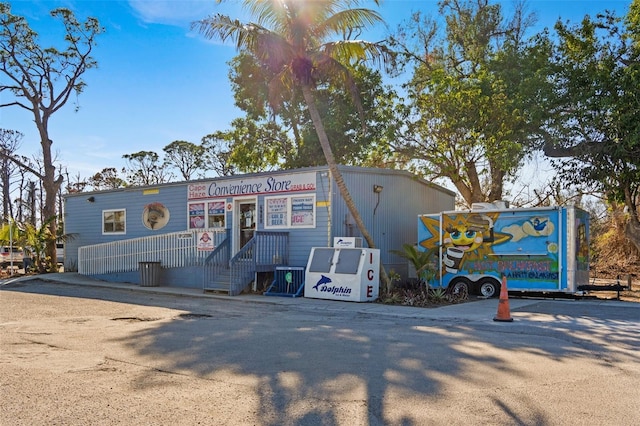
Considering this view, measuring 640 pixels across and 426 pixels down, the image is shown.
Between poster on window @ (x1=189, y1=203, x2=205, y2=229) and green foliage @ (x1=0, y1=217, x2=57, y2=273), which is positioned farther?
green foliage @ (x1=0, y1=217, x2=57, y2=273)

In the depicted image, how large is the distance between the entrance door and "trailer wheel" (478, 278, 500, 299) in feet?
23.1

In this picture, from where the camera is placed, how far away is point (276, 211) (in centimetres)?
1650

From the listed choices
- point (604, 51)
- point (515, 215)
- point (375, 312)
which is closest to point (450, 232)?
point (515, 215)

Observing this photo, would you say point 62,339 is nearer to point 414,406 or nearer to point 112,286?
point 414,406

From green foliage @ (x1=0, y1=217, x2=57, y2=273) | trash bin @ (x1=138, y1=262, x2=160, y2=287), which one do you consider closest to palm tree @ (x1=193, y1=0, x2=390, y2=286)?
trash bin @ (x1=138, y1=262, x2=160, y2=287)

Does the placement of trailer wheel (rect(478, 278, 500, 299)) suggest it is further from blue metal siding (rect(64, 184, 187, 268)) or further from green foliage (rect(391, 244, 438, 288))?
blue metal siding (rect(64, 184, 187, 268))

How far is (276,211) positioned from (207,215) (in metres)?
2.85

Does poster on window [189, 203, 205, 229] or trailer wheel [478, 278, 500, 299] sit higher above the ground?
poster on window [189, 203, 205, 229]

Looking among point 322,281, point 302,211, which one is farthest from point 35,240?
point 322,281

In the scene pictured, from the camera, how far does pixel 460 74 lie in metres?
22.5

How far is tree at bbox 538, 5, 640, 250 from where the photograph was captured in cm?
1611

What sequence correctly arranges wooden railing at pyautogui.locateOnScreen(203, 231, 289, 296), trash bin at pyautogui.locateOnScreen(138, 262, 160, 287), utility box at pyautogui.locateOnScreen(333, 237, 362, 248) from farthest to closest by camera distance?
1. trash bin at pyautogui.locateOnScreen(138, 262, 160, 287)
2. wooden railing at pyautogui.locateOnScreen(203, 231, 289, 296)
3. utility box at pyautogui.locateOnScreen(333, 237, 362, 248)

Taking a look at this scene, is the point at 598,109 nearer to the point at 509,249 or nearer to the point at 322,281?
the point at 509,249

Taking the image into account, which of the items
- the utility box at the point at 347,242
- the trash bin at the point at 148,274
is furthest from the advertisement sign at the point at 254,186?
the trash bin at the point at 148,274
